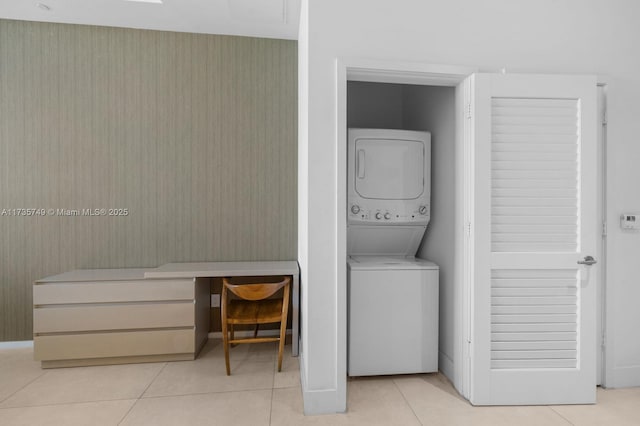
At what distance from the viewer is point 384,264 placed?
2336mm

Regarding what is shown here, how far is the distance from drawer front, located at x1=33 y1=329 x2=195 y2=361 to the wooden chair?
0.41m

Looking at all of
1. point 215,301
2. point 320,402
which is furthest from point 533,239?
point 215,301

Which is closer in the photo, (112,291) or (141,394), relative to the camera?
(141,394)

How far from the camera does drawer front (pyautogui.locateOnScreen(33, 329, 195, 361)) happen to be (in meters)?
2.44

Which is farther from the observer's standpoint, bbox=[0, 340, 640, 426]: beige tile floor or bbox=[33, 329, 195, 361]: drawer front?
bbox=[33, 329, 195, 361]: drawer front

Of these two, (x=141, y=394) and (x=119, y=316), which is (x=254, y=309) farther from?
(x=119, y=316)

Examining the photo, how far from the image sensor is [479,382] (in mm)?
1996

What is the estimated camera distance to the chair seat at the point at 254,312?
2371 millimetres

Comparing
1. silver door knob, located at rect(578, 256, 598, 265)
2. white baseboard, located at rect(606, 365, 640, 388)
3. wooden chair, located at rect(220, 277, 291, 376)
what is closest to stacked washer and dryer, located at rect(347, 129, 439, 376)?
wooden chair, located at rect(220, 277, 291, 376)

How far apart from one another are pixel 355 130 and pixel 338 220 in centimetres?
84

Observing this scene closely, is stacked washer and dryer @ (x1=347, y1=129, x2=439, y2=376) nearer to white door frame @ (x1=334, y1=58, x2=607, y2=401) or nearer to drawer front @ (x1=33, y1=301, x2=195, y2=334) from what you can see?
white door frame @ (x1=334, y1=58, x2=607, y2=401)

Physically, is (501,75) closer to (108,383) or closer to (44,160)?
(108,383)

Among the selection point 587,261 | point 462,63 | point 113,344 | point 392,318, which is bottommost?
point 113,344

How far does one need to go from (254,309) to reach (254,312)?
7cm
